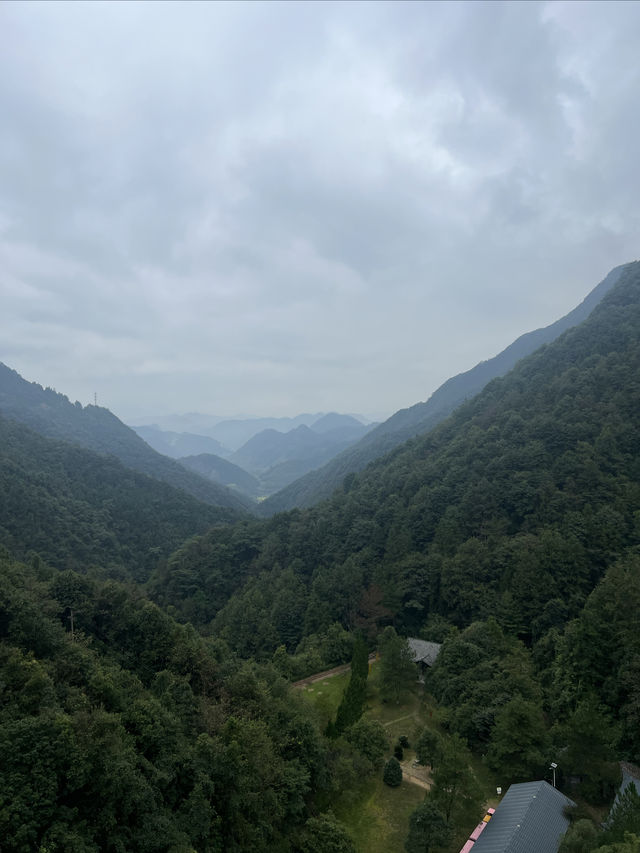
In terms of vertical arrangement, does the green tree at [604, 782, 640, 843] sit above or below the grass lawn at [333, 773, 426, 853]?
above

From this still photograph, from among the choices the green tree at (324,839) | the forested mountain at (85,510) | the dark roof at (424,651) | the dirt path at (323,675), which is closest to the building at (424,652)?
the dark roof at (424,651)

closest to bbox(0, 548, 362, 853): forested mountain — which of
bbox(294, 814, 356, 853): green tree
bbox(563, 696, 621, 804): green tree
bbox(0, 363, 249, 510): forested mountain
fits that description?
bbox(294, 814, 356, 853): green tree

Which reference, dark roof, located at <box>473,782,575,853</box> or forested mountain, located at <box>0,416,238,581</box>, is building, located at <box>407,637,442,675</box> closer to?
dark roof, located at <box>473,782,575,853</box>

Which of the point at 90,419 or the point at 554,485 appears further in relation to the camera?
the point at 90,419

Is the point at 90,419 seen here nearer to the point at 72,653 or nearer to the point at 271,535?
the point at 271,535

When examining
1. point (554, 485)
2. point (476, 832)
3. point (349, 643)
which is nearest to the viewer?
point (476, 832)

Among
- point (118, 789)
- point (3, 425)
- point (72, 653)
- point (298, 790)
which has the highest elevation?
point (3, 425)

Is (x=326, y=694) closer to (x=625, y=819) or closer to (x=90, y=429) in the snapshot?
(x=625, y=819)

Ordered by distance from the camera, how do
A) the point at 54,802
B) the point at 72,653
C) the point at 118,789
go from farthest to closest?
the point at 72,653 < the point at 118,789 < the point at 54,802

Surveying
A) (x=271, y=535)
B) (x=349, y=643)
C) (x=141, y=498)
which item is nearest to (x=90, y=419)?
(x=141, y=498)
